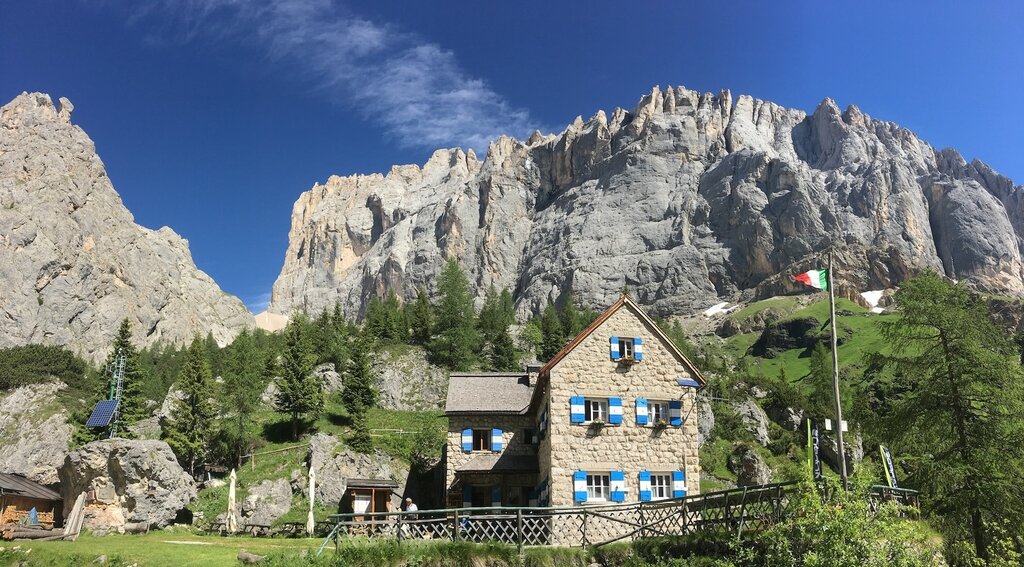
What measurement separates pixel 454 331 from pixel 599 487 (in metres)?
44.9

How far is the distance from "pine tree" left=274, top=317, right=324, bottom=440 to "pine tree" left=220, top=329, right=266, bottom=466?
2382 mm

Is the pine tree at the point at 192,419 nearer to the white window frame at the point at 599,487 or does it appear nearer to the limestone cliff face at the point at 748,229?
the white window frame at the point at 599,487

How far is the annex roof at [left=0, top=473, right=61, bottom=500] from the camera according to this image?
35.1m

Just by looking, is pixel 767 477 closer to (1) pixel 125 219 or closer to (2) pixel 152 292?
(2) pixel 152 292

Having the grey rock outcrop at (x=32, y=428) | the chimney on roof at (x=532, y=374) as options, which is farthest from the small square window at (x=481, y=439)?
the grey rock outcrop at (x=32, y=428)

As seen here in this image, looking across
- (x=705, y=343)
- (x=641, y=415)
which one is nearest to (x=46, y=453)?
(x=641, y=415)

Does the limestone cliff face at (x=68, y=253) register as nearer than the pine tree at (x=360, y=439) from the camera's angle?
No

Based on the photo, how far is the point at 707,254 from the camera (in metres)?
178

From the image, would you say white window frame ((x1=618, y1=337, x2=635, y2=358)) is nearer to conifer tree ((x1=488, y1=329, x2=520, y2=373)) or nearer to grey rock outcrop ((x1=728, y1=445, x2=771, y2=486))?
grey rock outcrop ((x1=728, y1=445, x2=771, y2=486))

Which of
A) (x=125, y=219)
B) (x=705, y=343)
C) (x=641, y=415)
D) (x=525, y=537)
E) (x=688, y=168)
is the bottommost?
(x=525, y=537)

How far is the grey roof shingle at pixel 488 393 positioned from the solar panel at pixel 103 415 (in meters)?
20.9

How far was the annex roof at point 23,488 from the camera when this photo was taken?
35062 mm

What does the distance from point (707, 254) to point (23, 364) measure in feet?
462

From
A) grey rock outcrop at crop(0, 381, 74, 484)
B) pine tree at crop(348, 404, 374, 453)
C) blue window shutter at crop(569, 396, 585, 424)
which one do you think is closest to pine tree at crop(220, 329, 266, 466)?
pine tree at crop(348, 404, 374, 453)
